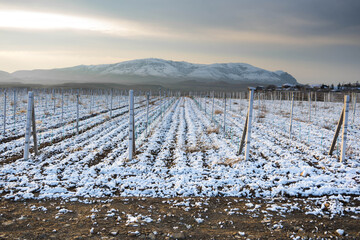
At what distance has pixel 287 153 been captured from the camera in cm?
925

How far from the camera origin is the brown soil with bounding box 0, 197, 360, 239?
4.09 meters

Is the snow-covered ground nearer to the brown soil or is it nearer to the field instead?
the field

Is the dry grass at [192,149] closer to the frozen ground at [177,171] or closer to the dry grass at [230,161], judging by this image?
the frozen ground at [177,171]

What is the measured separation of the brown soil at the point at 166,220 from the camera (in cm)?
409

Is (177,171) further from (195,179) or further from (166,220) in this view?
(166,220)

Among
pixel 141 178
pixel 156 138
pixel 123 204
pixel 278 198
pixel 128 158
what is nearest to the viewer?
pixel 123 204

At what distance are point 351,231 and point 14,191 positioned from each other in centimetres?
675

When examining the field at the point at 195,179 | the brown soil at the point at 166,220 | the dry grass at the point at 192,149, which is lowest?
the brown soil at the point at 166,220

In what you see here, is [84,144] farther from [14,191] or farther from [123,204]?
[123,204]

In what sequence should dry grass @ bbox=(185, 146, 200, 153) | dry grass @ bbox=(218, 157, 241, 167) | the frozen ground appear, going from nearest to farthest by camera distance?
the frozen ground < dry grass @ bbox=(218, 157, 241, 167) < dry grass @ bbox=(185, 146, 200, 153)

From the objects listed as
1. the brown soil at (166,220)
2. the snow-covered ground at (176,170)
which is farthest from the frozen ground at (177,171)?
the brown soil at (166,220)

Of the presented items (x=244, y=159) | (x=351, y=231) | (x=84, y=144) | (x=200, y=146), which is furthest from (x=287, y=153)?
(x=84, y=144)

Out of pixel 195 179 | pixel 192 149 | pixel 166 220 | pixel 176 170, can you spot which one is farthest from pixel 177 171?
pixel 166 220

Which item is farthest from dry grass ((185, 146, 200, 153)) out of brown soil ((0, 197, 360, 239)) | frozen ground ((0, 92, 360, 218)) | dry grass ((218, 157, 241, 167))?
brown soil ((0, 197, 360, 239))
